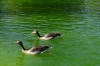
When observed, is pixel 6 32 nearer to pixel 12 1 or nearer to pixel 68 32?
pixel 68 32

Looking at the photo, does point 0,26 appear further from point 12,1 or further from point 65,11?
point 12,1

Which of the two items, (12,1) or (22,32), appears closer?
(22,32)

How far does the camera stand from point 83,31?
105ft

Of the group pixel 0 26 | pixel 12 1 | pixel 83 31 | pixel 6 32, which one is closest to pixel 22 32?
pixel 6 32

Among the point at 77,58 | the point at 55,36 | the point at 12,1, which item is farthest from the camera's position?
the point at 12,1

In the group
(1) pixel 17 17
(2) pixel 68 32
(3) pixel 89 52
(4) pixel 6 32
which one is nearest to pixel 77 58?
(3) pixel 89 52

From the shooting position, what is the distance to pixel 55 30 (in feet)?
108

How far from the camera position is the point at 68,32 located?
3156cm

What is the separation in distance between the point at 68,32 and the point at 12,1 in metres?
24.6

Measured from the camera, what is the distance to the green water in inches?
930

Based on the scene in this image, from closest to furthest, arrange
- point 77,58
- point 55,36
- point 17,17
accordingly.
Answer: point 77,58 < point 55,36 < point 17,17

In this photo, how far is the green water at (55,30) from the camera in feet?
77.5

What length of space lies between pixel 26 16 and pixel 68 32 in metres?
10.2

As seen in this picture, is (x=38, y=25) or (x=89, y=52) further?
(x=38, y=25)
